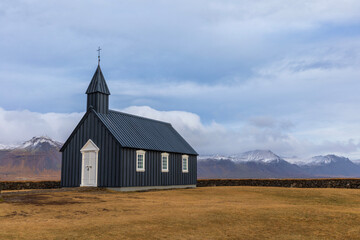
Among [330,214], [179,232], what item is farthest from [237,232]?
[330,214]

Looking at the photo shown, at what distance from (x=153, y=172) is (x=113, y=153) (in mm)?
4490

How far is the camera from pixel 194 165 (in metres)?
38.7

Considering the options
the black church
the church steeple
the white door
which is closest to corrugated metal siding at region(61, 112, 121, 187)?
the black church

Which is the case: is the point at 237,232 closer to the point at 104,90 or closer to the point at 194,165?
the point at 104,90

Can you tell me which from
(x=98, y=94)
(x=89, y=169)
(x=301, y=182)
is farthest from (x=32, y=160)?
(x=301, y=182)

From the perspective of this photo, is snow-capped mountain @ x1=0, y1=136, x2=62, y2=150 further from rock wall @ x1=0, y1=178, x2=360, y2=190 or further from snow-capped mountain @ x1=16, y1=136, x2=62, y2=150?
rock wall @ x1=0, y1=178, x2=360, y2=190

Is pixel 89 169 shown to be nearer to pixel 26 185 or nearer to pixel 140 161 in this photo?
pixel 140 161

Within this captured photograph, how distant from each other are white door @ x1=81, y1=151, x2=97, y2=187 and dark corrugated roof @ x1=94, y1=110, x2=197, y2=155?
2.76 meters

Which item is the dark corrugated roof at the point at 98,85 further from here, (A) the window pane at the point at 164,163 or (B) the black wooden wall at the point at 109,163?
(A) the window pane at the point at 164,163

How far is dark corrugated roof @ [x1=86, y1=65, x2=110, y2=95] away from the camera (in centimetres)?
3089

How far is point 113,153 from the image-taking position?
28266 mm

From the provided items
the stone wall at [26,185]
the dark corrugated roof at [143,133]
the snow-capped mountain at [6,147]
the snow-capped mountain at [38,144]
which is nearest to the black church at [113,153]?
the dark corrugated roof at [143,133]

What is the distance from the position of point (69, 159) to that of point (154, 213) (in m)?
18.6

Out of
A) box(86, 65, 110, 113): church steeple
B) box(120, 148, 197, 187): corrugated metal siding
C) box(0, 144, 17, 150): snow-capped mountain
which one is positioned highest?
box(0, 144, 17, 150): snow-capped mountain
